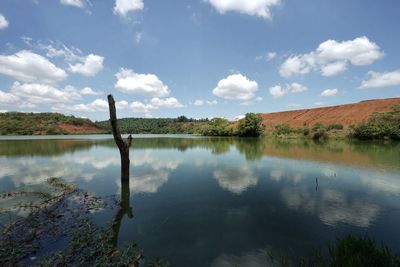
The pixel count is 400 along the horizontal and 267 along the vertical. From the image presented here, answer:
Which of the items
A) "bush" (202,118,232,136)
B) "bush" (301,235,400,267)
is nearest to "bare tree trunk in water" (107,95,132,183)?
"bush" (301,235,400,267)

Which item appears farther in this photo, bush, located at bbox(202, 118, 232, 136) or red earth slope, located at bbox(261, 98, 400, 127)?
bush, located at bbox(202, 118, 232, 136)

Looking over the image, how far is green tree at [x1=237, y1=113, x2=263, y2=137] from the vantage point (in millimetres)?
77188

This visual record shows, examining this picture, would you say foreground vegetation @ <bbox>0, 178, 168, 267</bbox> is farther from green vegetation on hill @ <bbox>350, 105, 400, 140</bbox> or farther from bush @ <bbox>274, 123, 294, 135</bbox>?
bush @ <bbox>274, 123, 294, 135</bbox>

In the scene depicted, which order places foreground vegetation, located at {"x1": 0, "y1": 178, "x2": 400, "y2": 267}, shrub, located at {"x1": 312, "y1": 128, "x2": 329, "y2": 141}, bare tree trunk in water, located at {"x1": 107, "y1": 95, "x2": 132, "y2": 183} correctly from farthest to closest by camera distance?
shrub, located at {"x1": 312, "y1": 128, "x2": 329, "y2": 141} → bare tree trunk in water, located at {"x1": 107, "y1": 95, "x2": 132, "y2": 183} → foreground vegetation, located at {"x1": 0, "y1": 178, "x2": 400, "y2": 267}

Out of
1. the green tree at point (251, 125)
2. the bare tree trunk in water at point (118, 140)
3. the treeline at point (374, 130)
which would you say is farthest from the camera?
the green tree at point (251, 125)

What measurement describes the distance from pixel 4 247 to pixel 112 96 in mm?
7638

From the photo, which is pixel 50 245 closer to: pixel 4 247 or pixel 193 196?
pixel 4 247

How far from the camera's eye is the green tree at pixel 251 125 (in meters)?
77.2

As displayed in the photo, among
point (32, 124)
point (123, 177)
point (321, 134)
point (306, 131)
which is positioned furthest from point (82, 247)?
point (32, 124)

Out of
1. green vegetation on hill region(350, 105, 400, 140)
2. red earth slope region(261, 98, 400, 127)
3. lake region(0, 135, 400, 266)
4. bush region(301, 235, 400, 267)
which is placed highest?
red earth slope region(261, 98, 400, 127)

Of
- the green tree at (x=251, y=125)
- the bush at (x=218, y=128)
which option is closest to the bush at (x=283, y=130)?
the green tree at (x=251, y=125)

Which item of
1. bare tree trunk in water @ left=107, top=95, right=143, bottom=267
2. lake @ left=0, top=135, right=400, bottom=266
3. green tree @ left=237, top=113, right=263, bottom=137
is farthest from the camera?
green tree @ left=237, top=113, right=263, bottom=137

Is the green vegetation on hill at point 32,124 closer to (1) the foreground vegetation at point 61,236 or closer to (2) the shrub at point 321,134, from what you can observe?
(2) the shrub at point 321,134

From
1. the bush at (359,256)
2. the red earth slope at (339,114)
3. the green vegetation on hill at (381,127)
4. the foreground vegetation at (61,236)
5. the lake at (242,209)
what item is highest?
the red earth slope at (339,114)
